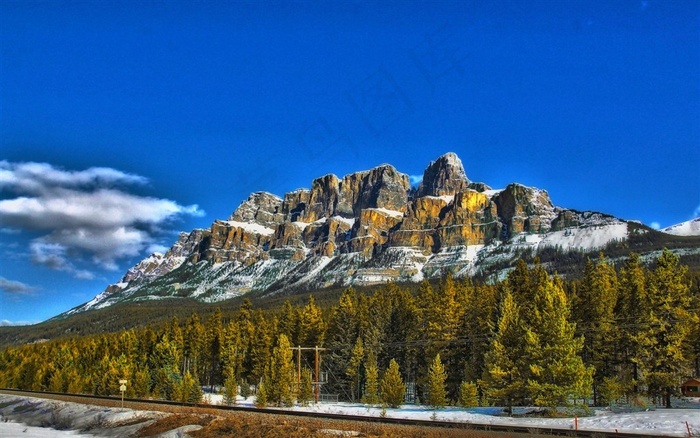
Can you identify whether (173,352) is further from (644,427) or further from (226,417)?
(644,427)

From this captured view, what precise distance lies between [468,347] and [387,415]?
66.1ft

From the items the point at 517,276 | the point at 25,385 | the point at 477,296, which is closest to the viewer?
the point at 517,276

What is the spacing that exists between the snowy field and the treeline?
408 centimetres

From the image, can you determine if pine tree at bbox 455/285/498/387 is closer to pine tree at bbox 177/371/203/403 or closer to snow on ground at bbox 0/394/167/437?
pine tree at bbox 177/371/203/403

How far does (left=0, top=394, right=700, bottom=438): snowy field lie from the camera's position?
33.2 metres

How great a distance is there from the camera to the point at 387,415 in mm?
44812

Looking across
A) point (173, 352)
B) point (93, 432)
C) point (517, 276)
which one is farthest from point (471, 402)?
point (173, 352)

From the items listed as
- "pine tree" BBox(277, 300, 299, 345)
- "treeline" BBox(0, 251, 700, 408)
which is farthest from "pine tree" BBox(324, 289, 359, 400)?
"pine tree" BBox(277, 300, 299, 345)

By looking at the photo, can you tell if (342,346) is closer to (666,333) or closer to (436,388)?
(436,388)

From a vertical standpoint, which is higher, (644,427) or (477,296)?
(477,296)

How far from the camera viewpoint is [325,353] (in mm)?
79812

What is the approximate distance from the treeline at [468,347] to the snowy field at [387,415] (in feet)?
13.4

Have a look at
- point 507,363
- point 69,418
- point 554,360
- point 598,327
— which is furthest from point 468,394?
point 69,418

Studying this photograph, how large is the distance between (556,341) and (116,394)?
6279 centimetres
